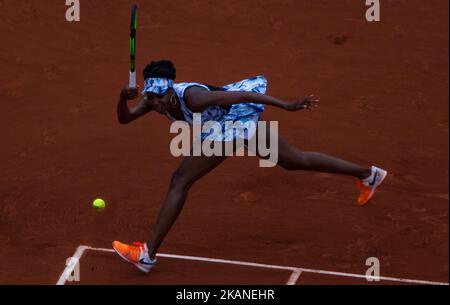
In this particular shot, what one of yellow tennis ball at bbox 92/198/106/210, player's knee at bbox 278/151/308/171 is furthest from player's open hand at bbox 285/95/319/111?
yellow tennis ball at bbox 92/198/106/210

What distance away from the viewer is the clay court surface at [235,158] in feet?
33.8

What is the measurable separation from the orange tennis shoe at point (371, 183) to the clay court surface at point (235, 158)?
530 mm

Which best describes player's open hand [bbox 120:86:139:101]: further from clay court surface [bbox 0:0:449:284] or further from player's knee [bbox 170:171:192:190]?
clay court surface [bbox 0:0:449:284]

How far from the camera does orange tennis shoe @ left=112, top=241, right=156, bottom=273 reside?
959 centimetres

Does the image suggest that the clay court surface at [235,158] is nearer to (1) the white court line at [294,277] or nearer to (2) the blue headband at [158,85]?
(1) the white court line at [294,277]

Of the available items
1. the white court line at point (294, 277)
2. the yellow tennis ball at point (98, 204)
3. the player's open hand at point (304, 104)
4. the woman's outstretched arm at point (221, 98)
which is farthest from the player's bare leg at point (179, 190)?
the yellow tennis ball at point (98, 204)

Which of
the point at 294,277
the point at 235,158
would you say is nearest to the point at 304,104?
the point at 294,277

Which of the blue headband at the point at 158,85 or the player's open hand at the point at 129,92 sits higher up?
the blue headband at the point at 158,85

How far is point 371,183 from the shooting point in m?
10.1

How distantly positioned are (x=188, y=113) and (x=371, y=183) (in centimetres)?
189

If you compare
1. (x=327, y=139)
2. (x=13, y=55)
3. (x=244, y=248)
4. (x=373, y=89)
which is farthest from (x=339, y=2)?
(x=244, y=248)

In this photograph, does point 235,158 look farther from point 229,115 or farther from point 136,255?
point 136,255

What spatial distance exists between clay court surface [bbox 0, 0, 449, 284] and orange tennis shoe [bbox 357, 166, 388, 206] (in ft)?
1.74
